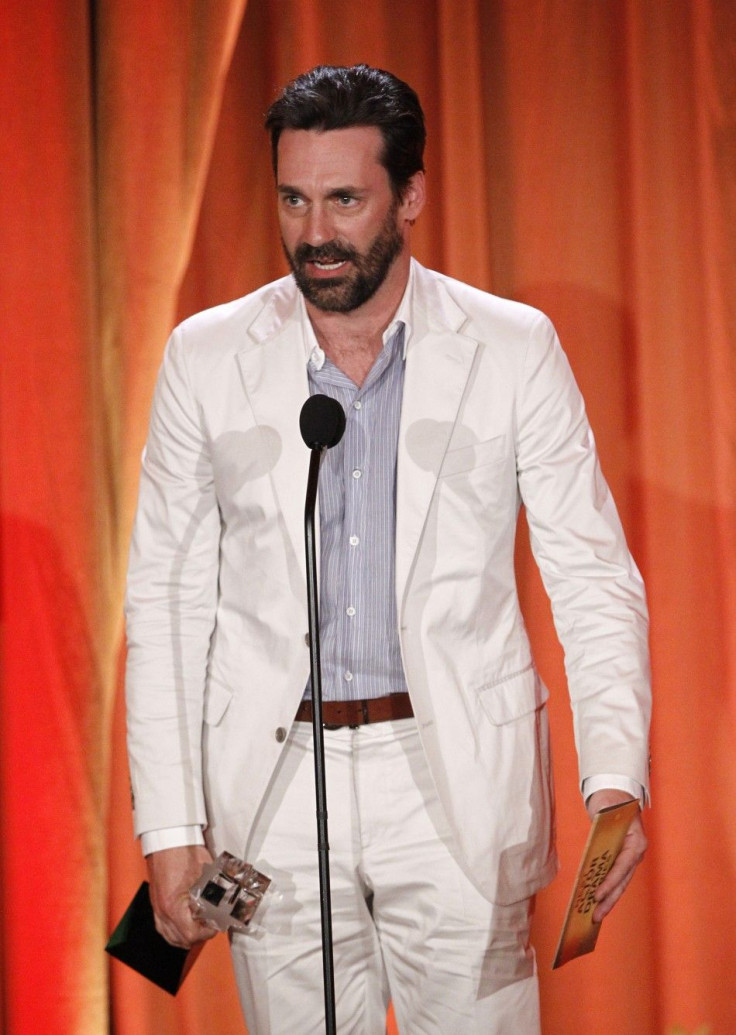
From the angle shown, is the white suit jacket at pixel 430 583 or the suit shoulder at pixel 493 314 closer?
the white suit jacket at pixel 430 583

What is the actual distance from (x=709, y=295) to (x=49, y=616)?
67.5 inches

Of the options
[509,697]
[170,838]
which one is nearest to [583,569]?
[509,697]

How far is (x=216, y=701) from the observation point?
6.85 ft

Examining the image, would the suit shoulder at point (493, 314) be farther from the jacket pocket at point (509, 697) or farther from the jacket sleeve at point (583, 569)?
the jacket pocket at point (509, 697)

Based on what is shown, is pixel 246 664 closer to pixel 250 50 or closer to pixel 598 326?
pixel 598 326

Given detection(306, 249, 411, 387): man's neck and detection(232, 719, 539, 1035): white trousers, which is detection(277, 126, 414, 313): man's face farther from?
detection(232, 719, 539, 1035): white trousers

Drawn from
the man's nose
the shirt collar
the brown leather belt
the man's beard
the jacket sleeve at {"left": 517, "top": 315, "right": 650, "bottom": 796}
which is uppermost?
the man's nose

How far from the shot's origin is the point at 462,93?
112 inches

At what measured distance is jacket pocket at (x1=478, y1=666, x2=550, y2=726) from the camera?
2.01 m

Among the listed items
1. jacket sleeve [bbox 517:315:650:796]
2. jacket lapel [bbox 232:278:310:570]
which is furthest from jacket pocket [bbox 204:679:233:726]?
jacket sleeve [bbox 517:315:650:796]

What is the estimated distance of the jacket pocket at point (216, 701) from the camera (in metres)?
2.08

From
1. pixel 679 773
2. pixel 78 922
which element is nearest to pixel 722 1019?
pixel 679 773

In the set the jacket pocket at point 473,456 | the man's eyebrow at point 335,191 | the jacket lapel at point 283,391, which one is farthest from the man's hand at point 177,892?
the man's eyebrow at point 335,191

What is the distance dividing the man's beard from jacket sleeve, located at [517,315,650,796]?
0.29m
